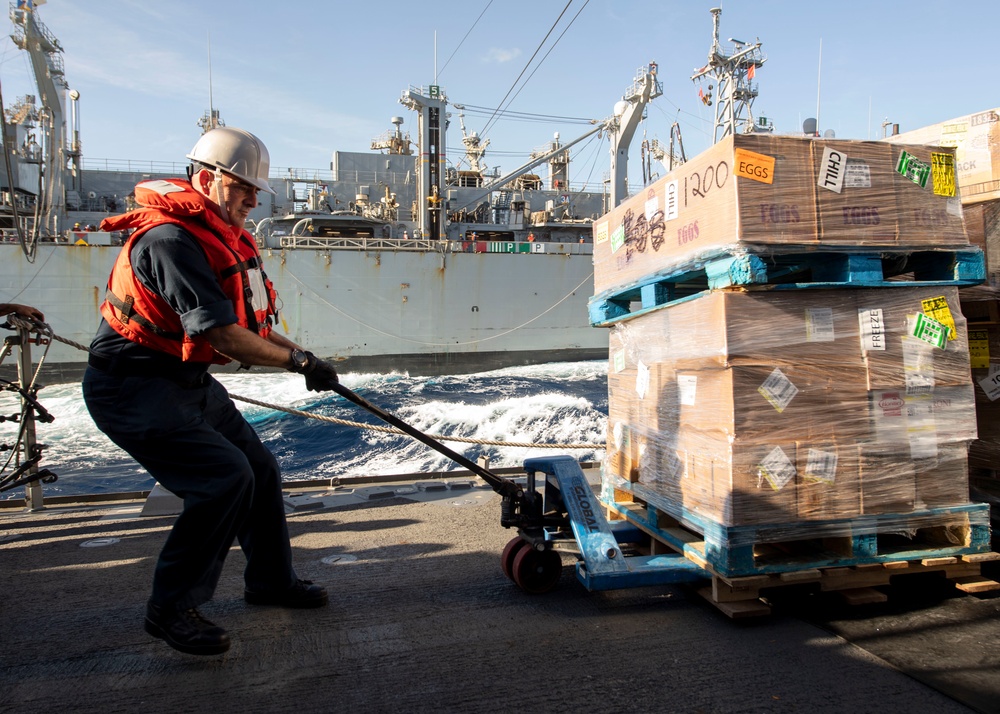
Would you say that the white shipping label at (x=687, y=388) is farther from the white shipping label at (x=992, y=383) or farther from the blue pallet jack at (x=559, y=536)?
the white shipping label at (x=992, y=383)

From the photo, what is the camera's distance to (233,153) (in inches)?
102

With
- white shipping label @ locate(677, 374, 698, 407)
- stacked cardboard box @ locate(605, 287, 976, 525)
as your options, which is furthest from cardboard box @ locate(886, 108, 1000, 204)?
white shipping label @ locate(677, 374, 698, 407)

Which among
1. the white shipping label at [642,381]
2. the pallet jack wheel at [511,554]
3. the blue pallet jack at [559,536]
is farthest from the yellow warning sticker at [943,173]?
the pallet jack wheel at [511,554]

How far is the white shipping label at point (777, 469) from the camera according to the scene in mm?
2760

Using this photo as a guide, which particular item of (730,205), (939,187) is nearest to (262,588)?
(730,205)

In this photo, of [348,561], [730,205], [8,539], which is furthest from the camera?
[8,539]

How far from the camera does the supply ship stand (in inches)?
877

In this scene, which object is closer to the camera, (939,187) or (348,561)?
(939,187)

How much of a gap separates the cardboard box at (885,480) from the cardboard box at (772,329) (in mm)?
430

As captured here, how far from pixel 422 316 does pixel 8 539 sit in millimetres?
20553

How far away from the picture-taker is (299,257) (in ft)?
75.8

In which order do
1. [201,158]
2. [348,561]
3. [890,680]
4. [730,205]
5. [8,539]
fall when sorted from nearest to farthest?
[890,680], [201,158], [730,205], [348,561], [8,539]

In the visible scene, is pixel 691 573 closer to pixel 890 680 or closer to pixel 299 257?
pixel 890 680

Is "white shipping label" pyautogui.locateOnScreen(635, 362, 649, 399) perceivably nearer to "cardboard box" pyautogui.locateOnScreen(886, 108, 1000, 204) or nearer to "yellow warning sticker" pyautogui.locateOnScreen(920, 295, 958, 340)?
"yellow warning sticker" pyautogui.locateOnScreen(920, 295, 958, 340)
